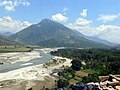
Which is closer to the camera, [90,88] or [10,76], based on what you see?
[90,88]

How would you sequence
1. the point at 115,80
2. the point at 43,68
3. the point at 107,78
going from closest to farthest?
the point at 115,80
the point at 107,78
the point at 43,68

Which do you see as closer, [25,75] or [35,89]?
[35,89]

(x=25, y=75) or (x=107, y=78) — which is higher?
(x=107, y=78)

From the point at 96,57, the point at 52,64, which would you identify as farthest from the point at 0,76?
the point at 96,57

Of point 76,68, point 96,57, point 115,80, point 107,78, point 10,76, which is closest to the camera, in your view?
point 115,80

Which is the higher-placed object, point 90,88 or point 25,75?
point 90,88

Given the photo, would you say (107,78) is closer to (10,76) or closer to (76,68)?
(10,76)

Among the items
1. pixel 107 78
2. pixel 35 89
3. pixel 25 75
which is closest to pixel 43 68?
pixel 25 75

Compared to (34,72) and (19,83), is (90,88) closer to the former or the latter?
(19,83)

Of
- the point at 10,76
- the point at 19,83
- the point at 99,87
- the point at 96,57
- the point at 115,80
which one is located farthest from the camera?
the point at 96,57
